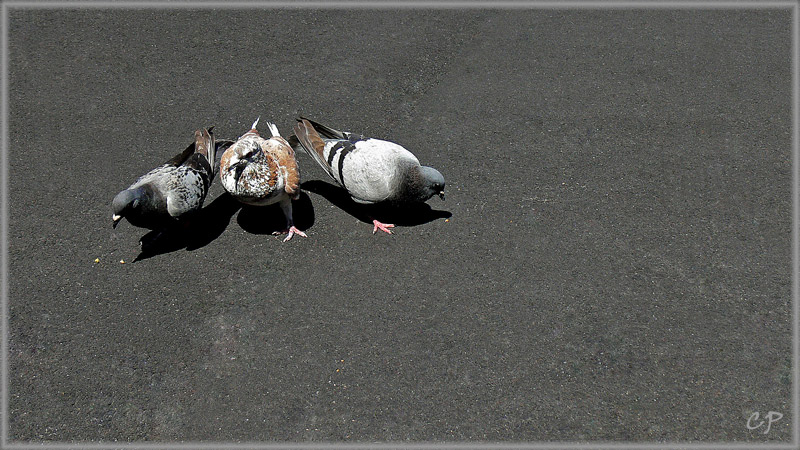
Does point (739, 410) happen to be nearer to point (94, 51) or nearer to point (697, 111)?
point (697, 111)

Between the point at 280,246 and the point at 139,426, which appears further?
the point at 280,246

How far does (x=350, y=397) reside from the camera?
4664mm

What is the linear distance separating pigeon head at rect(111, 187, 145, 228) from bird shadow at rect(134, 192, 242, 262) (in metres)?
0.56

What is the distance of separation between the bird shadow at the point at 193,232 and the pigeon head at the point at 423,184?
2.03m

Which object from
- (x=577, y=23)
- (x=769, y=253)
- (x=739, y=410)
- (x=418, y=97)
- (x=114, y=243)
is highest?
(x=577, y=23)

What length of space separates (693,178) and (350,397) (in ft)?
16.2

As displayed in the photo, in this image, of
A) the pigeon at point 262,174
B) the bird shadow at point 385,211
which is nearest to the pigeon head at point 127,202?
the pigeon at point 262,174

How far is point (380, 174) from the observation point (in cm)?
585

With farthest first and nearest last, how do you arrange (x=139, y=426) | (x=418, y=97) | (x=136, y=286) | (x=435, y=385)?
(x=418, y=97)
(x=136, y=286)
(x=435, y=385)
(x=139, y=426)

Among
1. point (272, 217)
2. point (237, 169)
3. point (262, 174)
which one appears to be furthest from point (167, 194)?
point (272, 217)

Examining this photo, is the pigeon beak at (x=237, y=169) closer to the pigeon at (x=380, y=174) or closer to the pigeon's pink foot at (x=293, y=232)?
the pigeon's pink foot at (x=293, y=232)

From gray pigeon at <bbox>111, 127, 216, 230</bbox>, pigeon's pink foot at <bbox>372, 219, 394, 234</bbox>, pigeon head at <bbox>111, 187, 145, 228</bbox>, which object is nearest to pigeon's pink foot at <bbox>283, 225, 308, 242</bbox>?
pigeon's pink foot at <bbox>372, 219, 394, 234</bbox>

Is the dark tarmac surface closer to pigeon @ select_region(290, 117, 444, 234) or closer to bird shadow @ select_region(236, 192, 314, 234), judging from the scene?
bird shadow @ select_region(236, 192, 314, 234)
